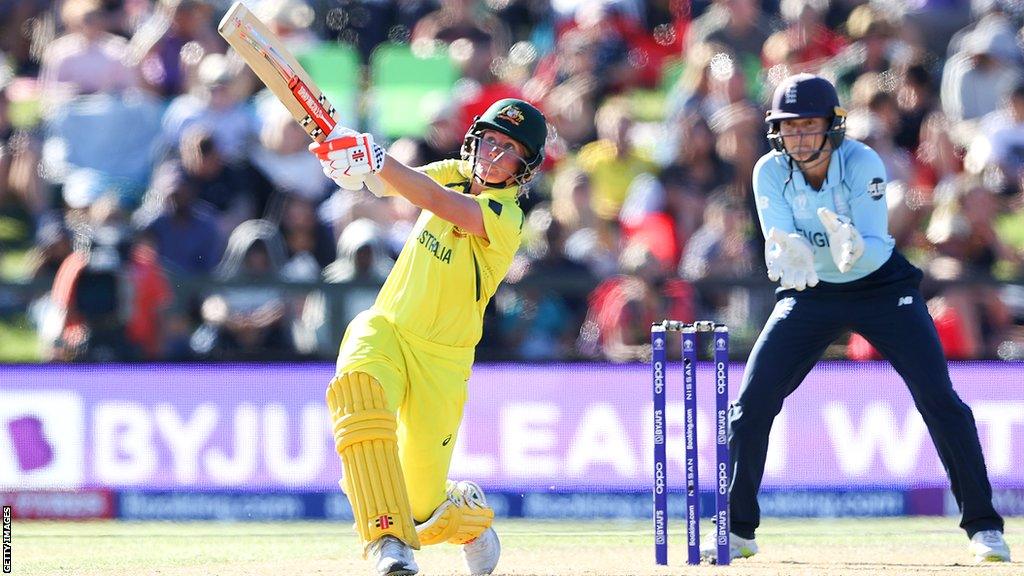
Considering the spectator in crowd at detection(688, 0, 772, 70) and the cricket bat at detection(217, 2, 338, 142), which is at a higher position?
the spectator in crowd at detection(688, 0, 772, 70)

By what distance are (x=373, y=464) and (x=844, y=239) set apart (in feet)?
7.39

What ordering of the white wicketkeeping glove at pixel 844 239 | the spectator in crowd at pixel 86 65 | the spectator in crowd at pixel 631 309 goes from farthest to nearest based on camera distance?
the spectator in crowd at pixel 86 65 → the spectator in crowd at pixel 631 309 → the white wicketkeeping glove at pixel 844 239

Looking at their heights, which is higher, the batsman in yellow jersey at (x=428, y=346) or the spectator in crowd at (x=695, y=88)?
the spectator in crowd at (x=695, y=88)

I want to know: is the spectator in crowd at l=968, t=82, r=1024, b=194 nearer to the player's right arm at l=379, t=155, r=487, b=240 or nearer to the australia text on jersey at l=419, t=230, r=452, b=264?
the australia text on jersey at l=419, t=230, r=452, b=264

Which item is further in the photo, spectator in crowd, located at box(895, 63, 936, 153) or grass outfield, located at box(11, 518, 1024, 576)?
spectator in crowd, located at box(895, 63, 936, 153)

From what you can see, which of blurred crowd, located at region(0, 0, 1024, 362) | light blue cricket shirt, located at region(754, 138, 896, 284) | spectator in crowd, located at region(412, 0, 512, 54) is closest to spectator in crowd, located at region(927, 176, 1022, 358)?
blurred crowd, located at region(0, 0, 1024, 362)

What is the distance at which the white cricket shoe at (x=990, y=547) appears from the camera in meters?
7.24

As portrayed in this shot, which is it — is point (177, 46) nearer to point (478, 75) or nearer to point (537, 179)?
point (478, 75)

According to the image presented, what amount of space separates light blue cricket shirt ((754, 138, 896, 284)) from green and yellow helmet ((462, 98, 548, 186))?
111cm

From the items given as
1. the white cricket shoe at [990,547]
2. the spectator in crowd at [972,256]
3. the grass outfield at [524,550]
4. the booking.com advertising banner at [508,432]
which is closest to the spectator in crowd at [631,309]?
the booking.com advertising banner at [508,432]

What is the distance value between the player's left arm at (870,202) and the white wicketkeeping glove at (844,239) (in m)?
0.15

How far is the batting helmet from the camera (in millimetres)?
7172

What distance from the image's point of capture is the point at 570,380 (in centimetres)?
1023

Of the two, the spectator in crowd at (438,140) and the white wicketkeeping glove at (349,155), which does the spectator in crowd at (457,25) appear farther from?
the white wicketkeeping glove at (349,155)
